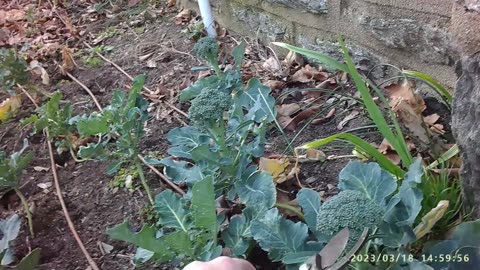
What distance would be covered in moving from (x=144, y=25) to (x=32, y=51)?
1.73 ft

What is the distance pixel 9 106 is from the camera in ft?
7.18

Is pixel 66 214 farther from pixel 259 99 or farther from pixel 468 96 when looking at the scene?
pixel 468 96

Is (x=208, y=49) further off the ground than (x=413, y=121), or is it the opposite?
(x=208, y=49)

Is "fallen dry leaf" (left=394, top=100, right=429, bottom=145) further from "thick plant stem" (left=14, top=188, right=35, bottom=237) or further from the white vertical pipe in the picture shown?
the white vertical pipe

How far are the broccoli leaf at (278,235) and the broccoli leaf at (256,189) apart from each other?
0.08 metres

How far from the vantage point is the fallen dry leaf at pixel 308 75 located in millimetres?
1920

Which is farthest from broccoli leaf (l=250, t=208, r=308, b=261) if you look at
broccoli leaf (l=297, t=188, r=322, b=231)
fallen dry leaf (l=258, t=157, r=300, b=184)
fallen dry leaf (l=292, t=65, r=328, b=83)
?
fallen dry leaf (l=292, t=65, r=328, b=83)

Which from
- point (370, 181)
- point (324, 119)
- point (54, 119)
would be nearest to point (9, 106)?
point (54, 119)

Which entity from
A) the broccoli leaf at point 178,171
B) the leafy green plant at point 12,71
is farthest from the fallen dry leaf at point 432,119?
the leafy green plant at point 12,71

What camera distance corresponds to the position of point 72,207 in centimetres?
160

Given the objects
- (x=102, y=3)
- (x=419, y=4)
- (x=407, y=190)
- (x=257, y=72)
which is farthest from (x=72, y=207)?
(x=102, y=3)

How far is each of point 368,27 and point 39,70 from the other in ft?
4.71

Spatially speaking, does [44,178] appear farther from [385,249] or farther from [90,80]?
[385,249]

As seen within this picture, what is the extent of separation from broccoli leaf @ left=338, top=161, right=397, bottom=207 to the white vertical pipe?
4.68 ft
